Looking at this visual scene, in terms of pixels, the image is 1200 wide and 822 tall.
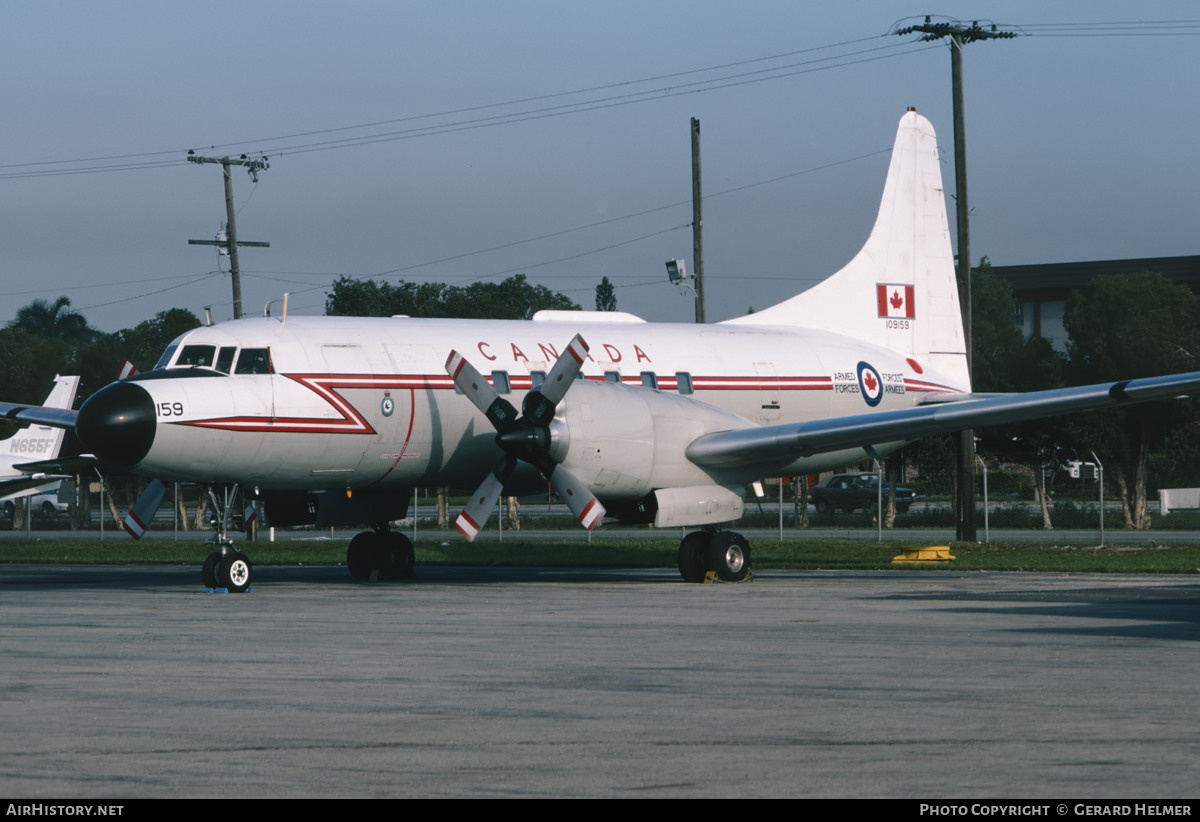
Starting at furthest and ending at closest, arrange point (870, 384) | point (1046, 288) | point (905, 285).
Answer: point (1046, 288) < point (905, 285) < point (870, 384)

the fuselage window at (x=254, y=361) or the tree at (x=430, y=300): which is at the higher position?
the tree at (x=430, y=300)

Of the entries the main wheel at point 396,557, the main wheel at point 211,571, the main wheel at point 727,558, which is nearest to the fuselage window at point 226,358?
the main wheel at point 211,571

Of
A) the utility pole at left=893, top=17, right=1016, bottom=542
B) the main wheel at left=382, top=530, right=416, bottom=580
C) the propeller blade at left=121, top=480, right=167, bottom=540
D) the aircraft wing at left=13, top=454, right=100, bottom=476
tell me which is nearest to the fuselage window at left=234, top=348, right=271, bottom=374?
the propeller blade at left=121, top=480, right=167, bottom=540

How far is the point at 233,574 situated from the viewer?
68.7 ft

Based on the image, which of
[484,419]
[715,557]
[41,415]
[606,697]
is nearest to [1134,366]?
[715,557]

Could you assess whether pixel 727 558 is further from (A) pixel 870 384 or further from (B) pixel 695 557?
(A) pixel 870 384

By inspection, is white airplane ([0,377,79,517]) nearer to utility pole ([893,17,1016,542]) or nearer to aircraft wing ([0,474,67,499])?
aircraft wing ([0,474,67,499])

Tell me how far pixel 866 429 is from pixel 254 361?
9186mm

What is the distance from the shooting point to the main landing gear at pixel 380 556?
983 inches

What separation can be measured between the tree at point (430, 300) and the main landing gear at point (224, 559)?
55339 mm

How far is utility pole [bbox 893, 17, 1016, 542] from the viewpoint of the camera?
117 ft

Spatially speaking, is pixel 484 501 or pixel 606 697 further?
pixel 484 501

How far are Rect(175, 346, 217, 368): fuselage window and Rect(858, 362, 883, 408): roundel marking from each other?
12.1 m

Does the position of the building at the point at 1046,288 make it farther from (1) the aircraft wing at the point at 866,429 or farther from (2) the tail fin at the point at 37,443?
(1) the aircraft wing at the point at 866,429
